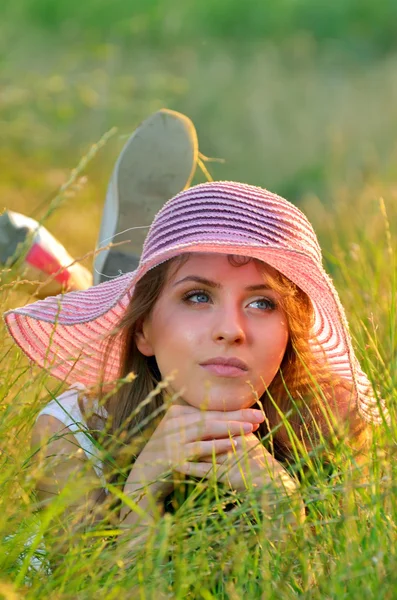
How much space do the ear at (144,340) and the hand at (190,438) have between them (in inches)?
11.3

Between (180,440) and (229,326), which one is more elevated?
(229,326)

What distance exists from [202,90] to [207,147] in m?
1.61

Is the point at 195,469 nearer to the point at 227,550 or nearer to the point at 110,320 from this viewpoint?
the point at 227,550

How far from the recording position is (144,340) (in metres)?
2.53

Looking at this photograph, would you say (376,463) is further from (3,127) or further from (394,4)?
(394,4)

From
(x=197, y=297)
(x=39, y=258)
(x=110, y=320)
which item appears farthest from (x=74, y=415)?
(x=39, y=258)

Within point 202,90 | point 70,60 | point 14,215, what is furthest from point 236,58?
point 14,215

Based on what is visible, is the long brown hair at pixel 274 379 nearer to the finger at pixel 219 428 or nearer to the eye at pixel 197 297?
the eye at pixel 197 297

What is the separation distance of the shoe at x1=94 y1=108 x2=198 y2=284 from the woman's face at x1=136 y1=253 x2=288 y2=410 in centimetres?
101

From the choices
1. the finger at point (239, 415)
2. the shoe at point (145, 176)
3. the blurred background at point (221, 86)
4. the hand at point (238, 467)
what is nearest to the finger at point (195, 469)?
the hand at point (238, 467)

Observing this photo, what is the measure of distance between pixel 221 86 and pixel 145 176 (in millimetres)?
9967

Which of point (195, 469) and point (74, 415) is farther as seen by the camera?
point (74, 415)

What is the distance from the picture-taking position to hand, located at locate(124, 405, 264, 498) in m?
2.14

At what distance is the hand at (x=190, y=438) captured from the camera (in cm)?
214
